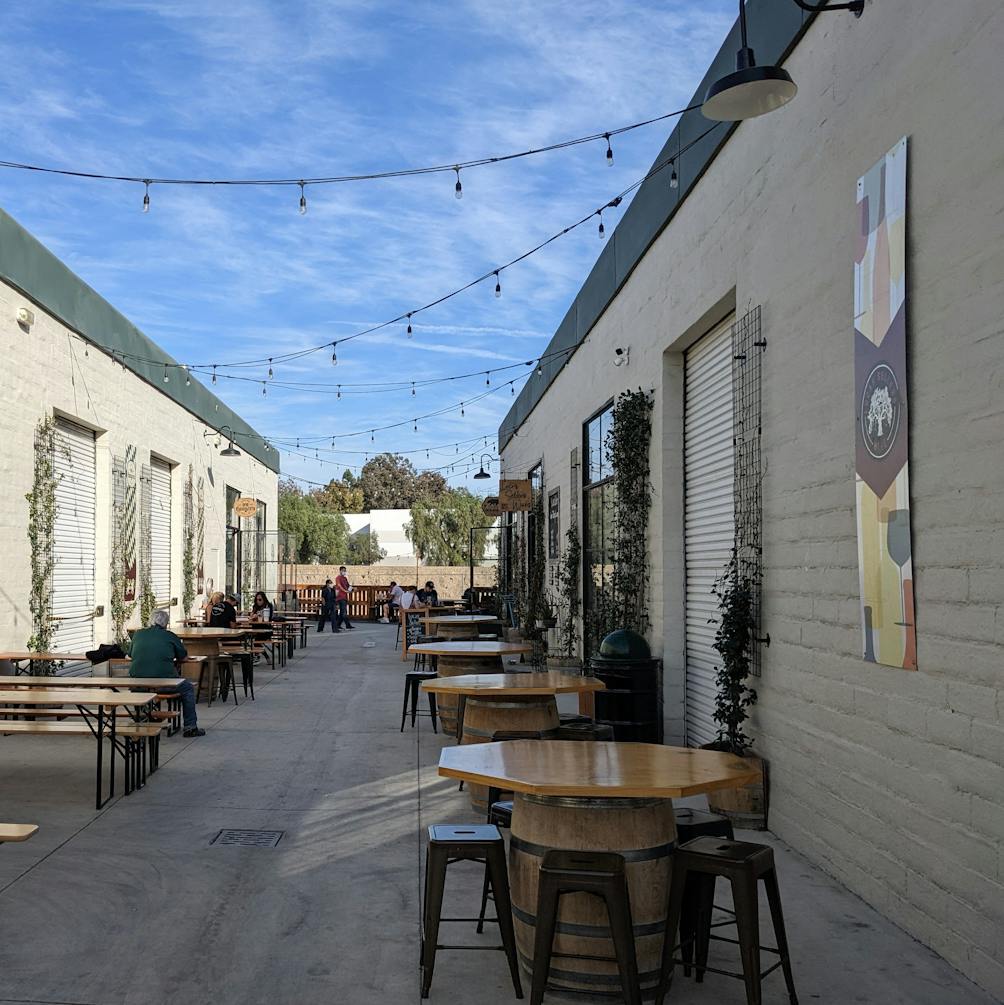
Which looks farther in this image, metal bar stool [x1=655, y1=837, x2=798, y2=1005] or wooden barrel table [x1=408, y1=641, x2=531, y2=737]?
wooden barrel table [x1=408, y1=641, x2=531, y2=737]

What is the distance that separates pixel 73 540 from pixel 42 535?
1.73 meters

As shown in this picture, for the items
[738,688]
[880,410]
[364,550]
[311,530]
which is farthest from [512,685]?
[364,550]

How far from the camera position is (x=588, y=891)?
3.79 metres

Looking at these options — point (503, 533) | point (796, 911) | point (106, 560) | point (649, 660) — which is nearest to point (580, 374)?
point (649, 660)

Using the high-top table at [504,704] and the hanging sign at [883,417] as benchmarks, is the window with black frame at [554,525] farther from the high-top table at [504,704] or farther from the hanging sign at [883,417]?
the hanging sign at [883,417]

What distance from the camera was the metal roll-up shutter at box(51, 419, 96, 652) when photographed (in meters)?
13.9

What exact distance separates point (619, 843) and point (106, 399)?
13.7m

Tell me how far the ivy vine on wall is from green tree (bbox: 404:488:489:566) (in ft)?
121

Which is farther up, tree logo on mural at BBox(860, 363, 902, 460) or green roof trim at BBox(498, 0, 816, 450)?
green roof trim at BBox(498, 0, 816, 450)

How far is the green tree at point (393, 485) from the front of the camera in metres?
75.6

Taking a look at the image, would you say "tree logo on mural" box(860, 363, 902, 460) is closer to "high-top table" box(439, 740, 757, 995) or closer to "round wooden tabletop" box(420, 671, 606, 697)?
"high-top table" box(439, 740, 757, 995)

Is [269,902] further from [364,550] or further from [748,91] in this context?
[364,550]

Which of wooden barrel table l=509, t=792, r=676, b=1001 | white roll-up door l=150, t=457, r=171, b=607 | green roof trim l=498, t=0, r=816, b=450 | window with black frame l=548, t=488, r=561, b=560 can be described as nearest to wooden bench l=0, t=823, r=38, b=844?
wooden barrel table l=509, t=792, r=676, b=1001

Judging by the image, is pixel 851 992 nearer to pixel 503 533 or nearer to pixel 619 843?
pixel 619 843
